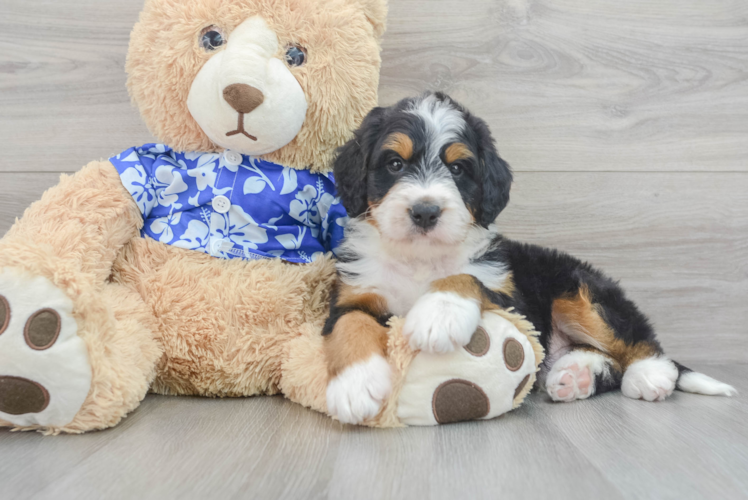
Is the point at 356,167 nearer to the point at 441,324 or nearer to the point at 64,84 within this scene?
the point at 441,324

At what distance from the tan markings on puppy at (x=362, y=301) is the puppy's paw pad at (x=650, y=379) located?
3.09 feet

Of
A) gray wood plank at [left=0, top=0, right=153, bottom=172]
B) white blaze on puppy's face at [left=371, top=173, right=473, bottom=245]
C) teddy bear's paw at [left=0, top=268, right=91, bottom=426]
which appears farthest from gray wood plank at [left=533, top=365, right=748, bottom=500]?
gray wood plank at [left=0, top=0, right=153, bottom=172]

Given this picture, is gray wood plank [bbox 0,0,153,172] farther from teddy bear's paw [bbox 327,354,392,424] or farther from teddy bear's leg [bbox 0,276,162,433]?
teddy bear's paw [bbox 327,354,392,424]

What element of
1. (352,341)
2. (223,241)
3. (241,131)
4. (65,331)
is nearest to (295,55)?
(241,131)

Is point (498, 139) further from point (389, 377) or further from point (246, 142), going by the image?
point (389, 377)

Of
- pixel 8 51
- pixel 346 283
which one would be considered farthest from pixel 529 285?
pixel 8 51

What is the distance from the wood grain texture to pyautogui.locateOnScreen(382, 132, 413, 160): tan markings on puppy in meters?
0.84

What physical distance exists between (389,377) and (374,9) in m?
1.37

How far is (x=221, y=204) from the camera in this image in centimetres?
192

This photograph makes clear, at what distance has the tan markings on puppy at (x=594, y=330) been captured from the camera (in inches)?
80.4

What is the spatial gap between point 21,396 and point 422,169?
1.28 meters

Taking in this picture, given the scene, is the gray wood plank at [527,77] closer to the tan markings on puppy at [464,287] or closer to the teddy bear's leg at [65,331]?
the teddy bear's leg at [65,331]

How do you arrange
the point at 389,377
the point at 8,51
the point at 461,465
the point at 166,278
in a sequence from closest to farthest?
1. the point at 461,465
2. the point at 389,377
3. the point at 166,278
4. the point at 8,51

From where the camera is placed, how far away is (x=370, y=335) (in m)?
1.59
